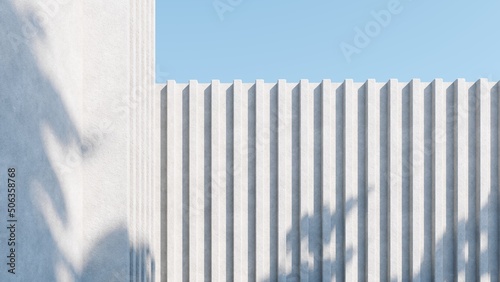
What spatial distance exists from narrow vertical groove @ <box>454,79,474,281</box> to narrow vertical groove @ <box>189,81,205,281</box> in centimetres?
266

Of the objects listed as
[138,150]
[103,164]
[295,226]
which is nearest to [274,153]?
[295,226]

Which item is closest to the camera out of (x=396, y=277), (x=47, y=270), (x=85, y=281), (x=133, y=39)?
(x=47, y=270)

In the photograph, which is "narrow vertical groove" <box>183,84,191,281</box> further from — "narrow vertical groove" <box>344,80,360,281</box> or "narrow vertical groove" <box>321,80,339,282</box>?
"narrow vertical groove" <box>344,80,360,281</box>

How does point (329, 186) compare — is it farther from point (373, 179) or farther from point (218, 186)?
point (218, 186)

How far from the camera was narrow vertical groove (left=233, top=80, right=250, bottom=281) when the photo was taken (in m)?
3.52

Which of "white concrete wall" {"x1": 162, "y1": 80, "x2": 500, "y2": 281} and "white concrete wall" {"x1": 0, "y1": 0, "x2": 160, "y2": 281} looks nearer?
"white concrete wall" {"x1": 0, "y1": 0, "x2": 160, "y2": 281}

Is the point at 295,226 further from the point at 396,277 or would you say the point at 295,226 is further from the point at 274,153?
the point at 396,277

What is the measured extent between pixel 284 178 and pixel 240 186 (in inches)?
18.2

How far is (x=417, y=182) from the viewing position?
11.7 feet

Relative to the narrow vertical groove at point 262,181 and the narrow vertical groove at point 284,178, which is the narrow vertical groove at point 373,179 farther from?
the narrow vertical groove at point 262,181

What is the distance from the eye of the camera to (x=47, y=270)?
2510 mm

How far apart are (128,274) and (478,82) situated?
4018 mm

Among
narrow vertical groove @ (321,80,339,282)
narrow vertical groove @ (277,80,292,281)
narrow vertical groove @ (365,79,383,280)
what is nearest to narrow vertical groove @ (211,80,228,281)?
narrow vertical groove @ (277,80,292,281)

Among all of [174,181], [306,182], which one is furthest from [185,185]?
[306,182]
